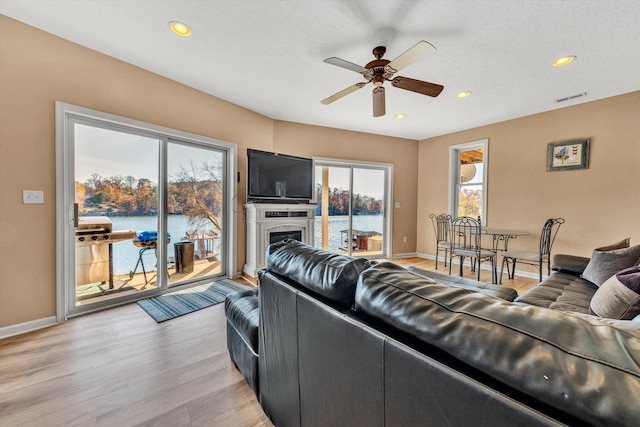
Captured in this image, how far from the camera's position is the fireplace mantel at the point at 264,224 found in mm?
3709

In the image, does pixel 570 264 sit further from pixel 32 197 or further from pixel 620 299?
pixel 32 197

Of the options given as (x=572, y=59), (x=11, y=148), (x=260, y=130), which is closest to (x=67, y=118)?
(x=11, y=148)

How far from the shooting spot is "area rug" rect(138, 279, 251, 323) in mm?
2650

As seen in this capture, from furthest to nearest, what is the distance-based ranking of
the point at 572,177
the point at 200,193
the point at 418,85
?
the point at 572,177
the point at 200,193
the point at 418,85

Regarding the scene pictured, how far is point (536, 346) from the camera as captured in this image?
52cm

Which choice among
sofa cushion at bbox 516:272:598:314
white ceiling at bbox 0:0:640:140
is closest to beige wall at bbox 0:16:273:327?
white ceiling at bbox 0:0:640:140

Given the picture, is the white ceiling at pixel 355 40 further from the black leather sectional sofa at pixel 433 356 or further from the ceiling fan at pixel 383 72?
the black leather sectional sofa at pixel 433 356

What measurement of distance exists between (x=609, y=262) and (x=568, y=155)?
255 centimetres

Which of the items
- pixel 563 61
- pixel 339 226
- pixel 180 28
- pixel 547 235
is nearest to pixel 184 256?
pixel 180 28

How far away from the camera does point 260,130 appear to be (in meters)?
4.12

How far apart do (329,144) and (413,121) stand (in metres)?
1.49

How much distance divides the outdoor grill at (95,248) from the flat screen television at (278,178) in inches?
64.9

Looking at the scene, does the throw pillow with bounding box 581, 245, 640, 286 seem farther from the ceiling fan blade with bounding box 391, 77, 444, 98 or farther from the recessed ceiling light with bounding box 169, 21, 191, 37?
the recessed ceiling light with bounding box 169, 21, 191, 37

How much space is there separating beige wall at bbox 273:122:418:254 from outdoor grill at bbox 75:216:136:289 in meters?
2.52
